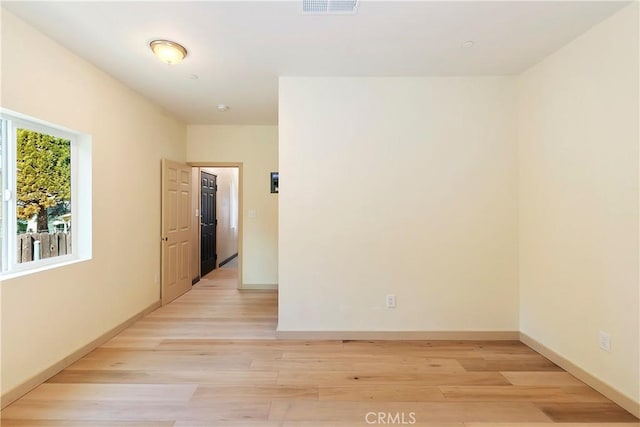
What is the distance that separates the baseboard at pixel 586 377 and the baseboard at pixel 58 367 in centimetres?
387

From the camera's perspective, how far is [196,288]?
4883mm

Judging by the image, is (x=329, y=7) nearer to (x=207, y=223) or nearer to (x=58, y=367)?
(x=58, y=367)

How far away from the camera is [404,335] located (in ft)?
9.75

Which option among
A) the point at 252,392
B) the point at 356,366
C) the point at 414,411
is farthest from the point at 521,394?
the point at 252,392

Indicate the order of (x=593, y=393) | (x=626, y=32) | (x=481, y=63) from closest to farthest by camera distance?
1. (x=626, y=32)
2. (x=593, y=393)
3. (x=481, y=63)

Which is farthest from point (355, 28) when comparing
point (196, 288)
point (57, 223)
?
point (196, 288)

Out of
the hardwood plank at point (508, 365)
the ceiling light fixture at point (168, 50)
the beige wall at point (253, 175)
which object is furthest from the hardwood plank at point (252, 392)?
the beige wall at point (253, 175)

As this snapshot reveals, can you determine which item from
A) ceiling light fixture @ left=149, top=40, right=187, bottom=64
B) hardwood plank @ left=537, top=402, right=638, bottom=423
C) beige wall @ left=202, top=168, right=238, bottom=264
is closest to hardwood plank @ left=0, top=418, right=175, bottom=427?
hardwood plank @ left=537, top=402, right=638, bottom=423

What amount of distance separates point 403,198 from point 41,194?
9.85 ft

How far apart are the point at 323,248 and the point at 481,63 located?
2138 millimetres

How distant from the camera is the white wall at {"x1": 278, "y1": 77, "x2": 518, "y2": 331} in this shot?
2.96 m

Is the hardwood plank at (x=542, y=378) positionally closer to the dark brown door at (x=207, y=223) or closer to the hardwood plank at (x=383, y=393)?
the hardwood plank at (x=383, y=393)

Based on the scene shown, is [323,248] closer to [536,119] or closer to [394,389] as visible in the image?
[394,389]

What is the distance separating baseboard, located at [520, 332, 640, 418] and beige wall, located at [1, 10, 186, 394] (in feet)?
12.7
